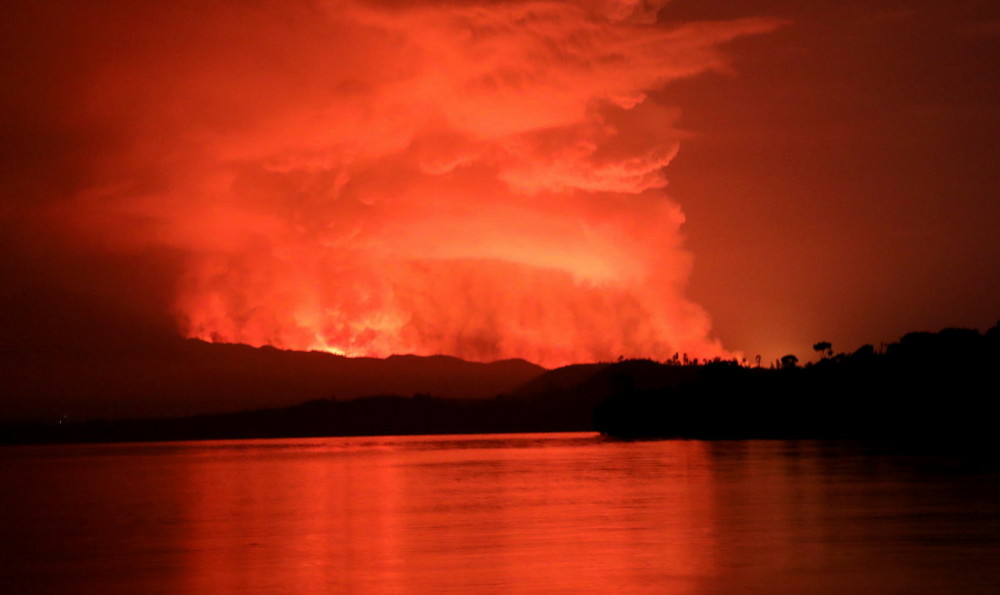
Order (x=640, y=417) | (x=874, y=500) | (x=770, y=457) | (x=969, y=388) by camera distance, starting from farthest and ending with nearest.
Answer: (x=640, y=417) < (x=969, y=388) < (x=770, y=457) < (x=874, y=500)

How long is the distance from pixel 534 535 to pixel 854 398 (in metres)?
122

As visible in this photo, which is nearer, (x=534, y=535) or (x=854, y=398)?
(x=534, y=535)

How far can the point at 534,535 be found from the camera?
1379 inches

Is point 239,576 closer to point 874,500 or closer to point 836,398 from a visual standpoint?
point 874,500

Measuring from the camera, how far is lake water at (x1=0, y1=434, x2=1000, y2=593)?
85.8 feet

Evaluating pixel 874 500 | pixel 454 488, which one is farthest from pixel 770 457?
pixel 874 500

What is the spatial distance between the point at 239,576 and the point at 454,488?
3358cm

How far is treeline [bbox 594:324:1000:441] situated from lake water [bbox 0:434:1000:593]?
59.0 meters

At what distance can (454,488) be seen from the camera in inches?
2406

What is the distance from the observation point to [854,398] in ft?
484

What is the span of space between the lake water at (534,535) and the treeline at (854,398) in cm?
5900

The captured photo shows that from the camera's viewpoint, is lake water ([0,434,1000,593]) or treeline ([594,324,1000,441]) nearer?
lake water ([0,434,1000,593])

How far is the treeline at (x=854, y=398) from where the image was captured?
123 metres

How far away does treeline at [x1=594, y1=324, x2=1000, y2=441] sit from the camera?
403ft
